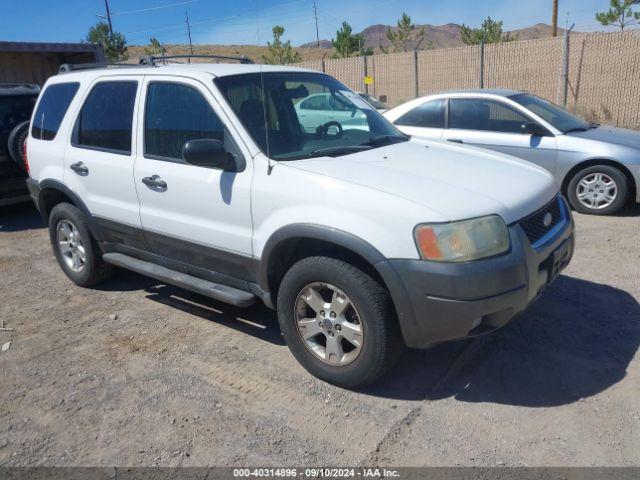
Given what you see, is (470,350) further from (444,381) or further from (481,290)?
(481,290)

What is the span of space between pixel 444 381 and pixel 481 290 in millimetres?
849

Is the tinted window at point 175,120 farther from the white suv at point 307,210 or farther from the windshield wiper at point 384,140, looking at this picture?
the windshield wiper at point 384,140

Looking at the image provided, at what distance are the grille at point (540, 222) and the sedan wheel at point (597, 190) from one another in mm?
3665

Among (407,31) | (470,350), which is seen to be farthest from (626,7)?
(470,350)

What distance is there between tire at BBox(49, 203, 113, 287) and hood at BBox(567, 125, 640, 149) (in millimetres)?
5703

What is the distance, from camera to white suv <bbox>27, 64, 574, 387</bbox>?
293 centimetres

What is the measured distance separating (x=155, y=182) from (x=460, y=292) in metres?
2.33

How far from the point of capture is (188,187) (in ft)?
12.5

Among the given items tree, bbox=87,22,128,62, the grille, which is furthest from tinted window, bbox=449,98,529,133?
tree, bbox=87,22,128,62

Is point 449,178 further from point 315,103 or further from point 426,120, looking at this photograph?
point 426,120

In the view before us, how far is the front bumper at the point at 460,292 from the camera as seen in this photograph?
2.84m

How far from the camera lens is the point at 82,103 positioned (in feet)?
15.6

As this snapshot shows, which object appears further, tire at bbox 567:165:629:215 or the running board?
tire at bbox 567:165:629:215

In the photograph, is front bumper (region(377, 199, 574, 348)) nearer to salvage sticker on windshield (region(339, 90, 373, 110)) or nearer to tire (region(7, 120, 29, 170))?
salvage sticker on windshield (region(339, 90, 373, 110))
